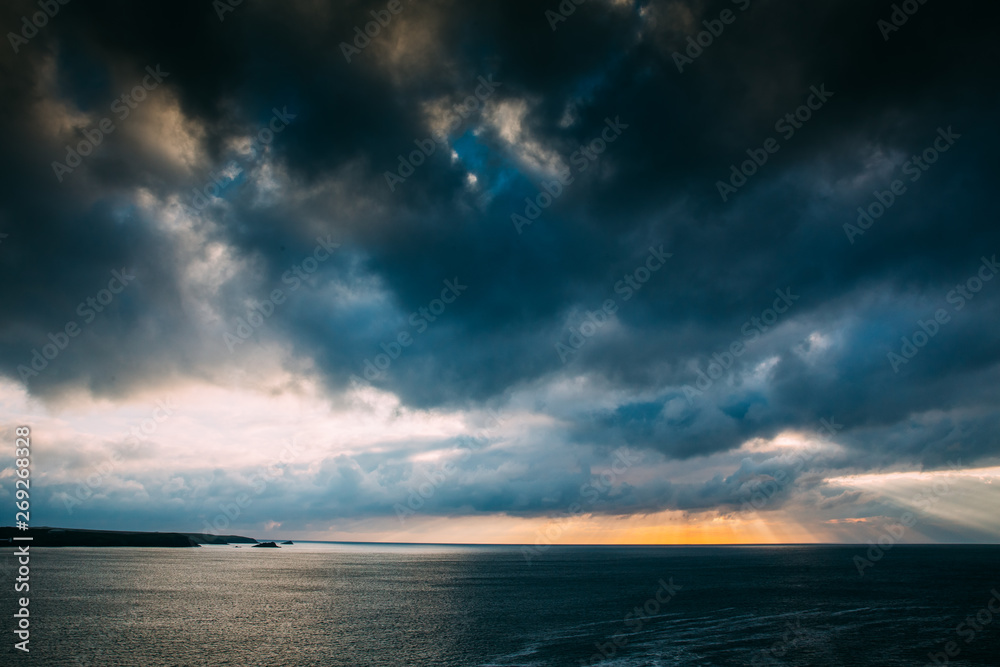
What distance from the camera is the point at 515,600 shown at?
91250mm

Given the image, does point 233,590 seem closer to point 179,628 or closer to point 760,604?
point 179,628

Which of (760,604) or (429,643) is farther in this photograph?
(760,604)

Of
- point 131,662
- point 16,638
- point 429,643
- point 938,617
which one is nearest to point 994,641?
point 938,617

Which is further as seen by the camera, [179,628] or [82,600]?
[82,600]

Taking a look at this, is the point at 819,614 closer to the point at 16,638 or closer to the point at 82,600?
the point at 16,638

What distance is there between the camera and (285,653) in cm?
5056

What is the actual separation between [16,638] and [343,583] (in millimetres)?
78324

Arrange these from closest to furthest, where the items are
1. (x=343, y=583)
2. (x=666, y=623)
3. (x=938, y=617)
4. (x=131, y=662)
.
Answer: (x=131, y=662) → (x=666, y=623) → (x=938, y=617) → (x=343, y=583)

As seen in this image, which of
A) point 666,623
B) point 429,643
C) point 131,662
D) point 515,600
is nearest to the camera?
point 131,662

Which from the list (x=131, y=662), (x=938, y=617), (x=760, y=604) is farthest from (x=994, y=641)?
(x=131, y=662)

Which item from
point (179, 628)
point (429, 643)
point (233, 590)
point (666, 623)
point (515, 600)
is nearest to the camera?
point (429, 643)

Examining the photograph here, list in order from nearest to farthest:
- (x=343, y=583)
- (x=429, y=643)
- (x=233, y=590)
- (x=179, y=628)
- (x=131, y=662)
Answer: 1. (x=131, y=662)
2. (x=429, y=643)
3. (x=179, y=628)
4. (x=233, y=590)
5. (x=343, y=583)

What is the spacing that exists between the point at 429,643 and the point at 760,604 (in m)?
56.8

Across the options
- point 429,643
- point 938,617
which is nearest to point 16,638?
point 429,643
